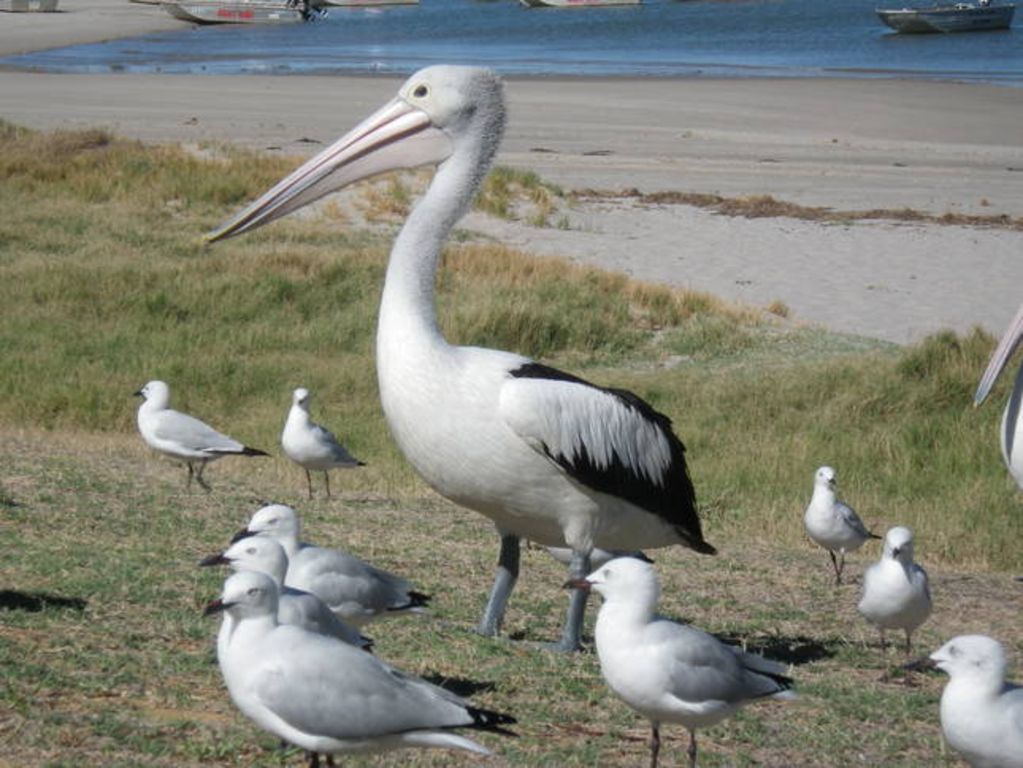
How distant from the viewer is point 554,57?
209ft

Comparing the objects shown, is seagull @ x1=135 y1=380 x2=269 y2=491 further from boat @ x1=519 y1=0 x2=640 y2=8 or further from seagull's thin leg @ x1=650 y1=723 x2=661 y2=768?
boat @ x1=519 y1=0 x2=640 y2=8

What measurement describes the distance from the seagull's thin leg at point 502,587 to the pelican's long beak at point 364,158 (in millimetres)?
1647

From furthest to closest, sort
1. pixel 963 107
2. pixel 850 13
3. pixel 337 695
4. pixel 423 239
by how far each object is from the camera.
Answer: pixel 850 13 → pixel 963 107 → pixel 423 239 → pixel 337 695

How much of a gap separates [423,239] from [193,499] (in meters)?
3.01

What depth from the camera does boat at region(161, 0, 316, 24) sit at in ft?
266

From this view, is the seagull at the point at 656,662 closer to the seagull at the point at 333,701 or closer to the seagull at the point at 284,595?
the seagull at the point at 333,701

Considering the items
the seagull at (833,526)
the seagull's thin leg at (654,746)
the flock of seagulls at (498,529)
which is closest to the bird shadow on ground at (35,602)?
the flock of seagulls at (498,529)

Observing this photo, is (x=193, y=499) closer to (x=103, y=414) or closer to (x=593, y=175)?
(x=103, y=414)

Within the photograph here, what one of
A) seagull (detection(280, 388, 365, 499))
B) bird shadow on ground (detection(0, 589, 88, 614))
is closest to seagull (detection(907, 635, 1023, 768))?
bird shadow on ground (detection(0, 589, 88, 614))

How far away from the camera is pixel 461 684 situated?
5758 millimetres

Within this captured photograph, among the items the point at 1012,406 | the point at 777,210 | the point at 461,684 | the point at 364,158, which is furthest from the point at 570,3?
the point at 461,684

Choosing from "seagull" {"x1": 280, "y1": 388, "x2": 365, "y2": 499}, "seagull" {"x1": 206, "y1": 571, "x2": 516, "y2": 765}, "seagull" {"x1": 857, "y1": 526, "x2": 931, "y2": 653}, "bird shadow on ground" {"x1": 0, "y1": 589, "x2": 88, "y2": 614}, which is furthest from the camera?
"seagull" {"x1": 280, "y1": 388, "x2": 365, "y2": 499}

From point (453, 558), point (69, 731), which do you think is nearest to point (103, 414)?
point (453, 558)

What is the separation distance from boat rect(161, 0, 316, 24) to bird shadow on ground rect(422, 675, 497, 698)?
78132 millimetres
